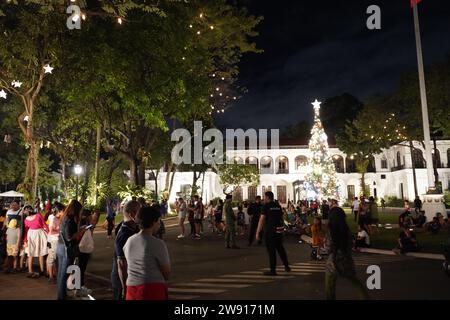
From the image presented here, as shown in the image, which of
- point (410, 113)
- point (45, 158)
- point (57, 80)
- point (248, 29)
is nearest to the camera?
point (57, 80)

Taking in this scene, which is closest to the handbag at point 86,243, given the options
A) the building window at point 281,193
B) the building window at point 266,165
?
the building window at point 266,165

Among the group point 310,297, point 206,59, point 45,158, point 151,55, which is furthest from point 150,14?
point 45,158

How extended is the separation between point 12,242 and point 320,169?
29.3 meters

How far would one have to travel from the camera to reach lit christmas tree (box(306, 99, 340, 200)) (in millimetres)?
34969

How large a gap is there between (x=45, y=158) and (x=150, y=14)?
30.8m

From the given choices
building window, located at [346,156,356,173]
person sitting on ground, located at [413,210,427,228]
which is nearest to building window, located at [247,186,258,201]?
building window, located at [346,156,356,173]

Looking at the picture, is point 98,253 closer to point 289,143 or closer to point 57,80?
point 57,80

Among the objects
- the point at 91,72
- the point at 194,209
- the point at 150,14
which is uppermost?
the point at 150,14

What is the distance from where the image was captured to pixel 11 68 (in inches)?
535

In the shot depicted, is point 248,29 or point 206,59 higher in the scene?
point 248,29

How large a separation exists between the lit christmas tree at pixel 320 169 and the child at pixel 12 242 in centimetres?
2911

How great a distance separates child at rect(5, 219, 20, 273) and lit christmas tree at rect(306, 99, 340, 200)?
95.5 feet

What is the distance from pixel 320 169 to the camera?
35.0 m

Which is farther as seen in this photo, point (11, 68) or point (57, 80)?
point (57, 80)
